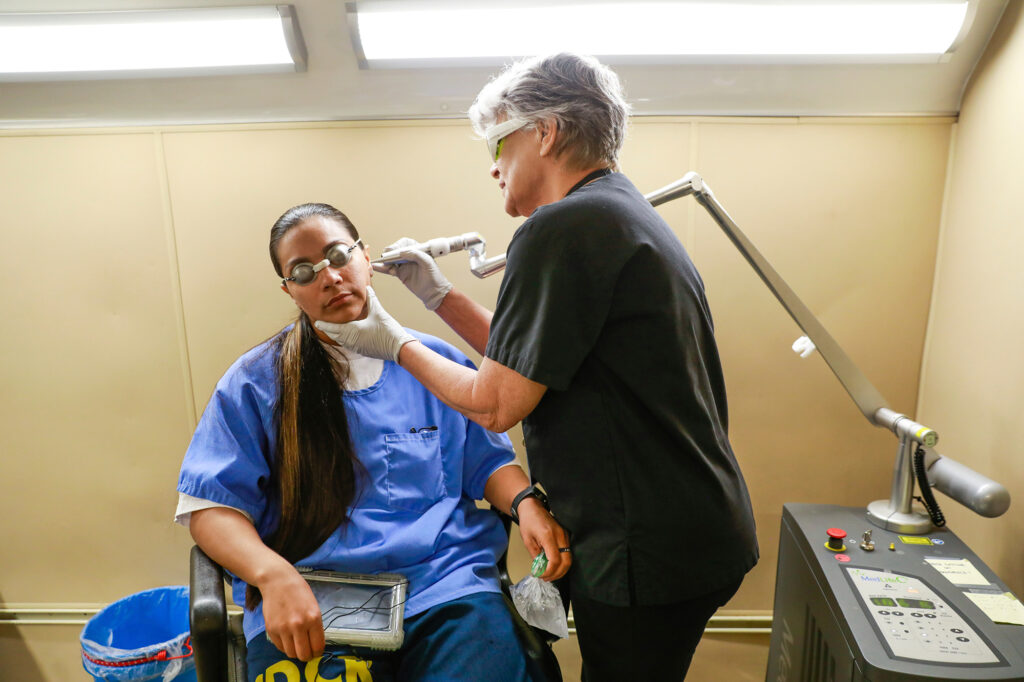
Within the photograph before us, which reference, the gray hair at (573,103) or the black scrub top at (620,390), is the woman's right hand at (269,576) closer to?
the black scrub top at (620,390)

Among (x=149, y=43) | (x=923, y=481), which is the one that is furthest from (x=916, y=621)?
(x=149, y=43)

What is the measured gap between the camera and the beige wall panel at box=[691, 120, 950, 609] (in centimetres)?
170

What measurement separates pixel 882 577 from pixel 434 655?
0.86m

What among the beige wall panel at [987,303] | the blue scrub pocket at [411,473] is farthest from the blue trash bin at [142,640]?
the beige wall panel at [987,303]

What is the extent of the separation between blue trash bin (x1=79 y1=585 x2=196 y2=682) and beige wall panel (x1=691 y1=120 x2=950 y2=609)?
1614 mm

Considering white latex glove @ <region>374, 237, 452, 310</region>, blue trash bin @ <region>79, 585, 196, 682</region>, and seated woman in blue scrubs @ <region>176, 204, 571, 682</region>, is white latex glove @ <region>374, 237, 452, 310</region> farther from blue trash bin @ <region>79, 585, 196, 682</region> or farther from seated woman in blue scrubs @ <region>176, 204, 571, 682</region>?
blue trash bin @ <region>79, 585, 196, 682</region>

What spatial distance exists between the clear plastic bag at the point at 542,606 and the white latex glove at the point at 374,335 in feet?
1.66

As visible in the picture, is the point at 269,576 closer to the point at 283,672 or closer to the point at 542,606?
the point at 283,672

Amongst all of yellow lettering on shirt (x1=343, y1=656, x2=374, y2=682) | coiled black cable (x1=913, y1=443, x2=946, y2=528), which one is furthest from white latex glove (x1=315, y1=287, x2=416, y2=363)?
coiled black cable (x1=913, y1=443, x2=946, y2=528)

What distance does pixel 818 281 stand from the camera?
69.6 inches

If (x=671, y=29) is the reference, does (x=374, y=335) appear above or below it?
below

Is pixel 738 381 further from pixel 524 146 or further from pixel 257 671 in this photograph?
pixel 257 671

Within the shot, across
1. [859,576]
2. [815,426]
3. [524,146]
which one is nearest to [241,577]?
[524,146]

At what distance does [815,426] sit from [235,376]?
62.6 inches
